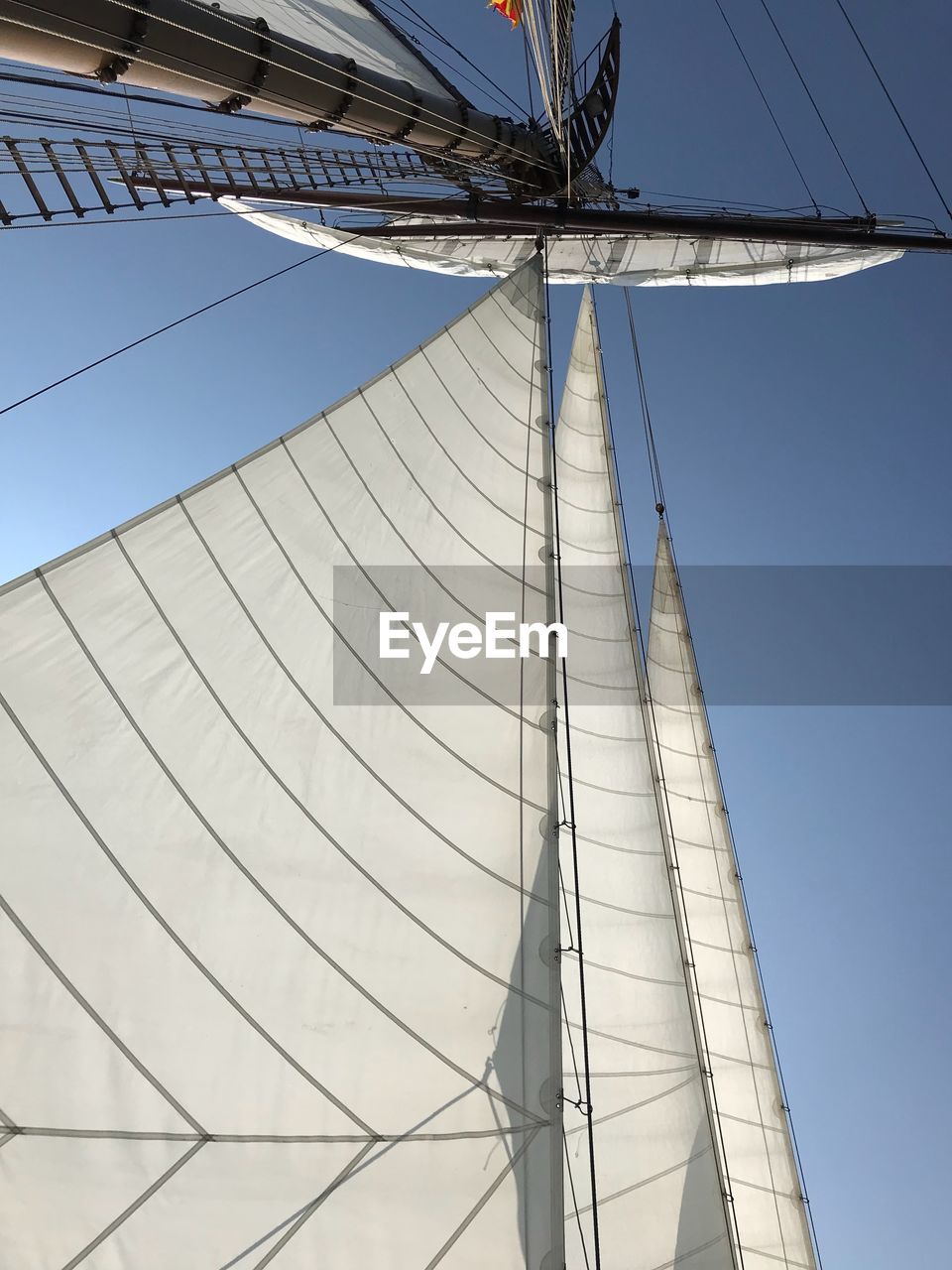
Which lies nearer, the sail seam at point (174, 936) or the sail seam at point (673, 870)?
the sail seam at point (174, 936)

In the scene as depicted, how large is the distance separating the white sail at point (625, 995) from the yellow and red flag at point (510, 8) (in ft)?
30.1

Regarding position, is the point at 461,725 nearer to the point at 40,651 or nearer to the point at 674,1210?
the point at 40,651

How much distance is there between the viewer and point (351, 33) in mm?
10422

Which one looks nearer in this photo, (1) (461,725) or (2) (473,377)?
(1) (461,725)

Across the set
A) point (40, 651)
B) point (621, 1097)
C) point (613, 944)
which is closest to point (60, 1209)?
point (40, 651)

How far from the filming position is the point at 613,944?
6.19 m

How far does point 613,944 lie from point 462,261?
50.9 ft

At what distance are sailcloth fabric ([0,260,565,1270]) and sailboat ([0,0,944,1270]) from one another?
0.01m

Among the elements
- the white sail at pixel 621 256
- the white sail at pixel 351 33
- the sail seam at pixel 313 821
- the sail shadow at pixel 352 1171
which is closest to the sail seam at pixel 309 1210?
the sail shadow at pixel 352 1171

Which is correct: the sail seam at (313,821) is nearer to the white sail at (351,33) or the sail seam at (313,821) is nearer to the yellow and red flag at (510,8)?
the white sail at (351,33)

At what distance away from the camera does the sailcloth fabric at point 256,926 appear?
10.7 feet

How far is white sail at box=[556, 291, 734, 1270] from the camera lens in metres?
5.22

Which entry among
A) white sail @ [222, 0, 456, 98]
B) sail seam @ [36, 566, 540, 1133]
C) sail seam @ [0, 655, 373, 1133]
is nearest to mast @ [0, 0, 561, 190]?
white sail @ [222, 0, 456, 98]

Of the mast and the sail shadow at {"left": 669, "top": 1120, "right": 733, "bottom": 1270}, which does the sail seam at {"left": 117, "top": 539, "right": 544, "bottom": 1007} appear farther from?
the mast
